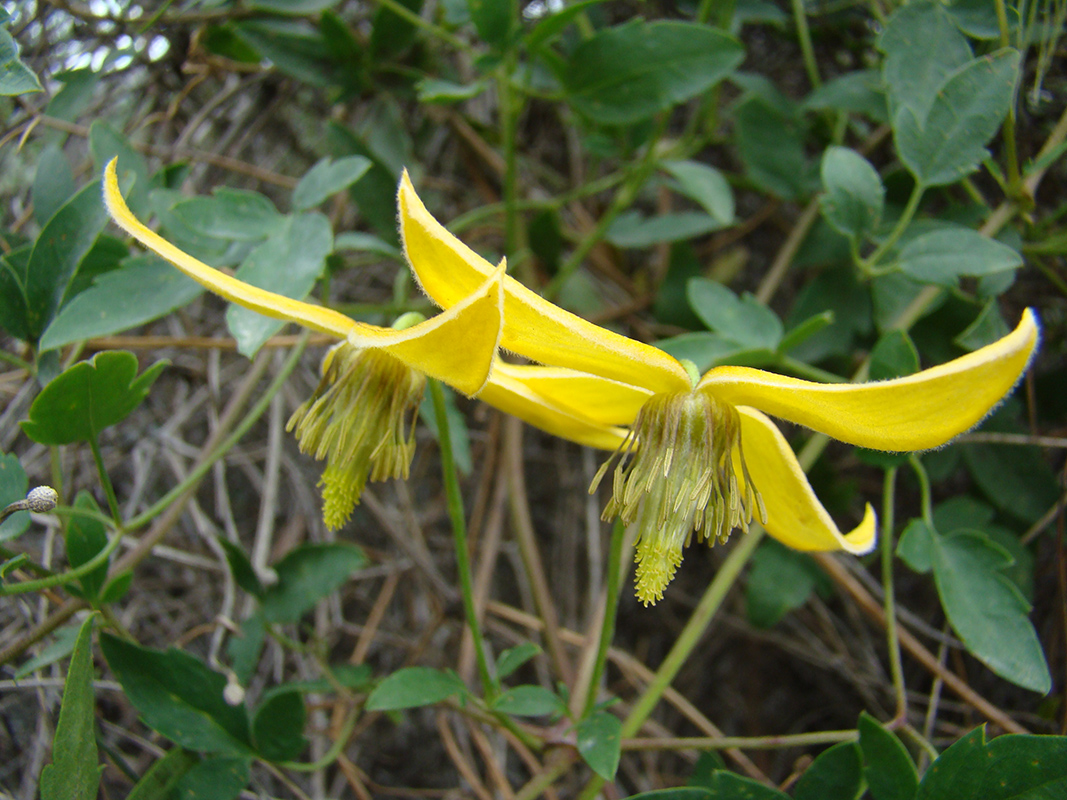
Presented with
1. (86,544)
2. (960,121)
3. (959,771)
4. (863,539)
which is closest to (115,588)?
(86,544)

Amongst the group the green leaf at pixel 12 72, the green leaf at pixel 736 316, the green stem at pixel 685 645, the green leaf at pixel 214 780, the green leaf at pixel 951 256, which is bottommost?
the green stem at pixel 685 645

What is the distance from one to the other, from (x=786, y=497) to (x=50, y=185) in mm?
1048

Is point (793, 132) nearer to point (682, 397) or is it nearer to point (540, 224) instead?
point (540, 224)

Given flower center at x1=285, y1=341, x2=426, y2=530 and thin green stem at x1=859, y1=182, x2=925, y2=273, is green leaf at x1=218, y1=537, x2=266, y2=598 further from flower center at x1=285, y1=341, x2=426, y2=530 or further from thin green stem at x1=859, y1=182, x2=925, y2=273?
thin green stem at x1=859, y1=182, x2=925, y2=273

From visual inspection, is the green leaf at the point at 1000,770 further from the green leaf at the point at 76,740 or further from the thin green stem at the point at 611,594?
the green leaf at the point at 76,740

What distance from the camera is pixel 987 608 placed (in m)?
0.86

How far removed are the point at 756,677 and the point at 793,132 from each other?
1183 mm

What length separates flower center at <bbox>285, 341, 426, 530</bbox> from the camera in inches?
30.5

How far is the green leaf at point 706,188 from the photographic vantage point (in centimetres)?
118

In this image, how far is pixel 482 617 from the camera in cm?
130

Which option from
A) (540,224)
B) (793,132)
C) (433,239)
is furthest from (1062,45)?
(433,239)

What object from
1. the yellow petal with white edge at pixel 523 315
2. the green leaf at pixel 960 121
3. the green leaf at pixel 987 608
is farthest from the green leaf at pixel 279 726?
the green leaf at pixel 960 121

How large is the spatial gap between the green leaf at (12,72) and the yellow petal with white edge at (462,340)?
0.47 meters

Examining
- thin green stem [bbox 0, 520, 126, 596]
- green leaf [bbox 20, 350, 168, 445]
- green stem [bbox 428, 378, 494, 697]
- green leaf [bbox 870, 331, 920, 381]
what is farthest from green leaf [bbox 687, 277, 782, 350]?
thin green stem [bbox 0, 520, 126, 596]
